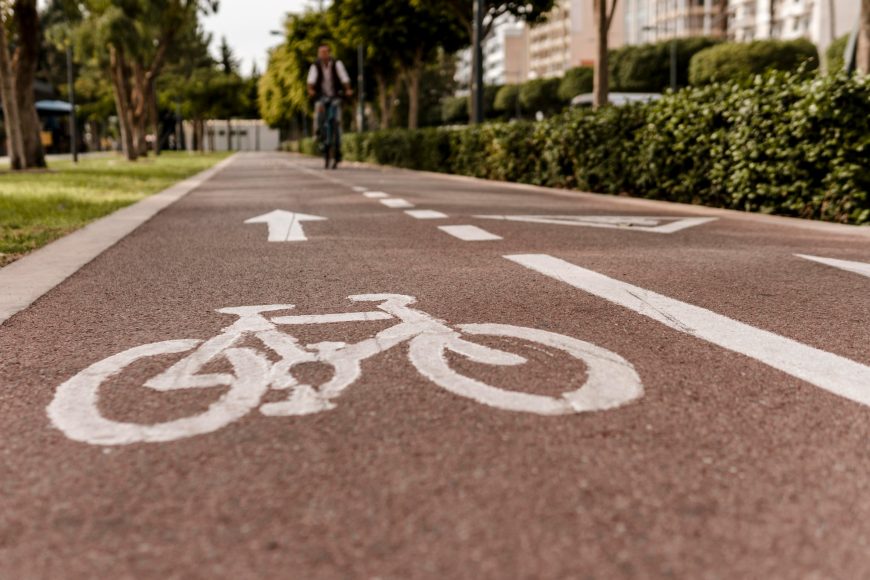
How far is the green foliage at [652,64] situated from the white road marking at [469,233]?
247ft

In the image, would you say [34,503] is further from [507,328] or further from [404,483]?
[507,328]

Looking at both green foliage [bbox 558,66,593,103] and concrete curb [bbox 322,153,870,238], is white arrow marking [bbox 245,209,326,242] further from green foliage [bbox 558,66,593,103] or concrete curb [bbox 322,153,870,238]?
green foliage [bbox 558,66,593,103]

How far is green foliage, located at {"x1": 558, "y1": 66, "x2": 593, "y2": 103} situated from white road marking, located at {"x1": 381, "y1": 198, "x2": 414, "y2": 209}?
237ft

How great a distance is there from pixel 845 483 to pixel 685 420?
0.50 metres

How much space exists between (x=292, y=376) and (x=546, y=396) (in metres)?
0.79

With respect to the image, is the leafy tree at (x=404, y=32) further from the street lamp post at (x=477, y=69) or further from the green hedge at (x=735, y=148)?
A: the green hedge at (x=735, y=148)

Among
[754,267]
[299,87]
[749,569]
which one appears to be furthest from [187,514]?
[299,87]

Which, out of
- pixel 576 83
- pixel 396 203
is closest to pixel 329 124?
pixel 396 203

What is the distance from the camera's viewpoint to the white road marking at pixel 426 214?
9.13 m

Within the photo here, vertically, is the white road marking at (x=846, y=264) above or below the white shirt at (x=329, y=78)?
below

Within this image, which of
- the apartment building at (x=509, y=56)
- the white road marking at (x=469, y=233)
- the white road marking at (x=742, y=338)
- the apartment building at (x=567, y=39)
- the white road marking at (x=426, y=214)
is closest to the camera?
the white road marking at (x=742, y=338)

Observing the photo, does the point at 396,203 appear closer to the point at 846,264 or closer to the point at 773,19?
the point at 846,264

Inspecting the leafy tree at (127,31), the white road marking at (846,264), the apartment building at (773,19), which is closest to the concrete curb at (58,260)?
the white road marking at (846,264)

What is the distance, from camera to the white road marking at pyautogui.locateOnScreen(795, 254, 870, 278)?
538 cm
